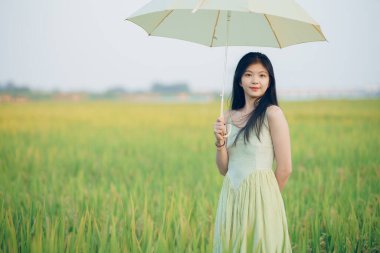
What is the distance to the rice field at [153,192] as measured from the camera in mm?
2678

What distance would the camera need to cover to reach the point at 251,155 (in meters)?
2.27

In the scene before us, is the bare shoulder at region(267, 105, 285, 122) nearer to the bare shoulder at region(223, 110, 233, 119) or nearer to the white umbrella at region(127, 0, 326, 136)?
the bare shoulder at region(223, 110, 233, 119)

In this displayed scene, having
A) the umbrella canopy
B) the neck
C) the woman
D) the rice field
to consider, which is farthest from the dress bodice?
the umbrella canopy

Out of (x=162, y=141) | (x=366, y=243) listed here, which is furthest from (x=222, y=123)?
(x=162, y=141)

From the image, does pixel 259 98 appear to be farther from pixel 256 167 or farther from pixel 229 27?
pixel 229 27

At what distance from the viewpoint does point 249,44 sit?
9.40 ft

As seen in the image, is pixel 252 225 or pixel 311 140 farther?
pixel 311 140

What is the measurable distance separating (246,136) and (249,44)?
2.71 feet

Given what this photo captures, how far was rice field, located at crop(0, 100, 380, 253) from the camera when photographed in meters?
2.68

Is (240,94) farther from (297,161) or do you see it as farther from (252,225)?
(297,161)

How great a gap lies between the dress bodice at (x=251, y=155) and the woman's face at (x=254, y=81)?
135 mm

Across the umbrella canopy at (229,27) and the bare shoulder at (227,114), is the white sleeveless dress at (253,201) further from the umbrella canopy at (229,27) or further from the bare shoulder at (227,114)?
the umbrella canopy at (229,27)

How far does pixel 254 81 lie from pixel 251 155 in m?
0.35

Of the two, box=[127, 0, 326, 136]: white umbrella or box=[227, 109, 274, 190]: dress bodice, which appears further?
box=[127, 0, 326, 136]: white umbrella
